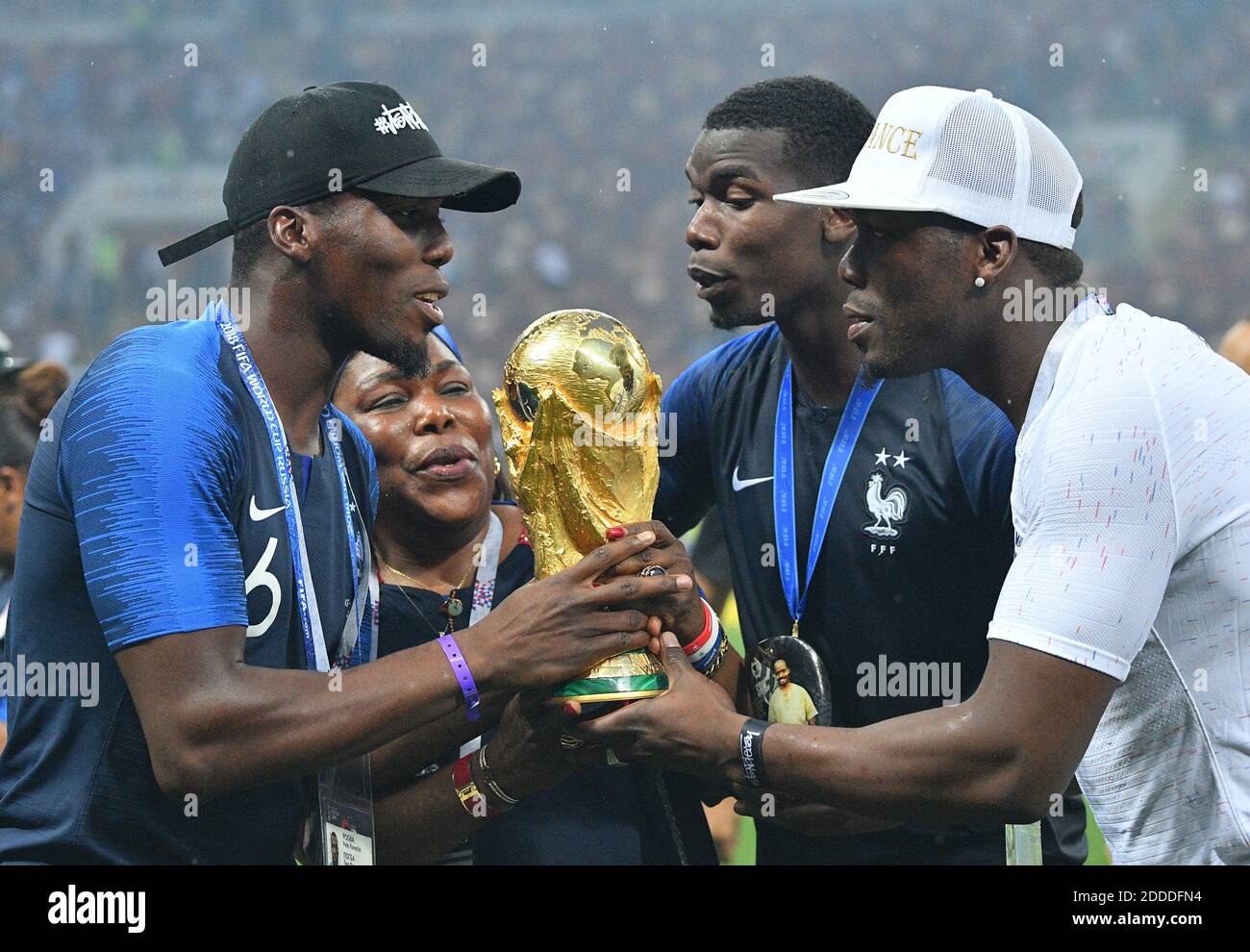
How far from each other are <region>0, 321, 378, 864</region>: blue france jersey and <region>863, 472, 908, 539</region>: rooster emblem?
4.53 ft

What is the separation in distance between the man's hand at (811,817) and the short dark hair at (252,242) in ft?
5.20

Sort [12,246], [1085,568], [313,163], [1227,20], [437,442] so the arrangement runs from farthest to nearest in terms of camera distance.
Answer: [1227,20]
[12,246]
[437,442]
[313,163]
[1085,568]

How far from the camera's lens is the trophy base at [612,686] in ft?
8.95

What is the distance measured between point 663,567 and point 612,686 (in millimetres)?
275

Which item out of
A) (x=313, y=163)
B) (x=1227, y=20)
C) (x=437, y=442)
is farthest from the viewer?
(x=1227, y=20)

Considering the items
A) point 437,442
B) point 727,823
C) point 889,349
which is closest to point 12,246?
point 727,823

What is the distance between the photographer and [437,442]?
11.2ft

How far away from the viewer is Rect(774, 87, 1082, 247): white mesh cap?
9.05ft

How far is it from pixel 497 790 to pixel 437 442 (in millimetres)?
917

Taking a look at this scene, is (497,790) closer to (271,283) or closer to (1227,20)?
(271,283)

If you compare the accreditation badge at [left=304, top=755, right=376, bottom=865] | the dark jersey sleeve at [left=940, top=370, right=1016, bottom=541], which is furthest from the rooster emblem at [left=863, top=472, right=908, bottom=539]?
the accreditation badge at [left=304, top=755, right=376, bottom=865]

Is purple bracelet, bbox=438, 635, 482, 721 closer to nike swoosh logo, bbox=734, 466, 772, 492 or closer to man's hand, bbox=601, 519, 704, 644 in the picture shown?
man's hand, bbox=601, 519, 704, 644

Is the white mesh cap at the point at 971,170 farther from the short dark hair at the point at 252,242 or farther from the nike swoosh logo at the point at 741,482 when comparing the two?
the short dark hair at the point at 252,242

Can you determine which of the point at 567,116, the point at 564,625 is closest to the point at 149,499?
the point at 564,625
